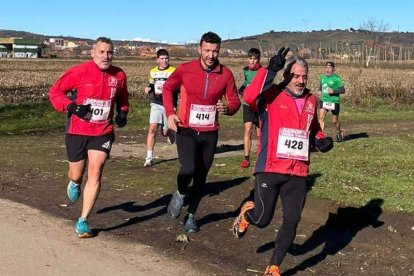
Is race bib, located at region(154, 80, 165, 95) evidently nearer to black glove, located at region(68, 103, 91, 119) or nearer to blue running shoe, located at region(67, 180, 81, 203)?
blue running shoe, located at region(67, 180, 81, 203)

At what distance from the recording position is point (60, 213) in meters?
8.34

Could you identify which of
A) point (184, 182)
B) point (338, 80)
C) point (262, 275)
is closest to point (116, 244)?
point (184, 182)

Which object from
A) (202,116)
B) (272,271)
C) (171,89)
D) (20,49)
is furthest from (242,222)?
(20,49)

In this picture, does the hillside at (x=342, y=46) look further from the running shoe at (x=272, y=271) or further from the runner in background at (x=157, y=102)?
the running shoe at (x=272, y=271)

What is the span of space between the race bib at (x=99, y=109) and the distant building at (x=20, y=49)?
411 feet

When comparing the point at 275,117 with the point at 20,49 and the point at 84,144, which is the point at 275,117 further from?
the point at 20,49

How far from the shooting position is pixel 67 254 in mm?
6422

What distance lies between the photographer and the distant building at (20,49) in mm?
129625

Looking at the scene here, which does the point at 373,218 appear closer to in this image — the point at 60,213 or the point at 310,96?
the point at 310,96

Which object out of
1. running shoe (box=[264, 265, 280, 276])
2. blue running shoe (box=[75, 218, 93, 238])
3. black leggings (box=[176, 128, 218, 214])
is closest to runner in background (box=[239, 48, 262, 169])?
black leggings (box=[176, 128, 218, 214])

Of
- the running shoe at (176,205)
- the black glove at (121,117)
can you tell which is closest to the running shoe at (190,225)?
the running shoe at (176,205)

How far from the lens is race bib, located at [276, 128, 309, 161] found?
228 inches

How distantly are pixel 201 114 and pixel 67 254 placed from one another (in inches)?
→ 83.5

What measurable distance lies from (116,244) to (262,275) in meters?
1.71
